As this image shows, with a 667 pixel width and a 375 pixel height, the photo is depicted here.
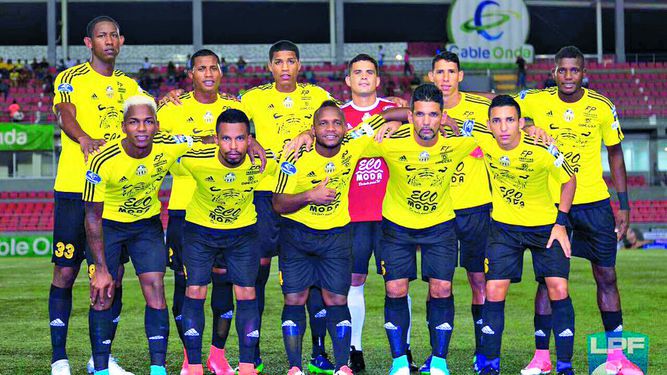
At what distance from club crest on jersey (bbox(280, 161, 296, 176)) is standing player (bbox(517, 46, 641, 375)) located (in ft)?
6.93

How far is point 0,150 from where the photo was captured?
31.6 metres

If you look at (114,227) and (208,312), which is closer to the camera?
(114,227)

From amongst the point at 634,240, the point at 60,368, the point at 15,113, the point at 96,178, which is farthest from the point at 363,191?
the point at 15,113

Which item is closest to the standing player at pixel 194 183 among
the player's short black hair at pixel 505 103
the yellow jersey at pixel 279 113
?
the yellow jersey at pixel 279 113

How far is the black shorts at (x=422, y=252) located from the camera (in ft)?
23.5

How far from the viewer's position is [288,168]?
7.08 meters

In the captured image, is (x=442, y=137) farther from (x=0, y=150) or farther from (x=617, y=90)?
(x=617, y=90)

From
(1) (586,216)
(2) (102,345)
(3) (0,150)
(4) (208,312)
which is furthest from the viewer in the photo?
(3) (0,150)

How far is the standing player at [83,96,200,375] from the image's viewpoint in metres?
6.79

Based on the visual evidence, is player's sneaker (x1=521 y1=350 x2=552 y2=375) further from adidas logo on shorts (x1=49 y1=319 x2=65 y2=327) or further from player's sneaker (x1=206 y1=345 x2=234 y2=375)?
adidas logo on shorts (x1=49 y1=319 x2=65 y2=327)

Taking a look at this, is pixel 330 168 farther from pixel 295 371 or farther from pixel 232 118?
pixel 295 371

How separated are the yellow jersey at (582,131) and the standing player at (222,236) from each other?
240 cm

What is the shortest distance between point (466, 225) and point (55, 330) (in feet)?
11.4

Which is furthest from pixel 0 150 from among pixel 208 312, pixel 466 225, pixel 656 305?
pixel 466 225
